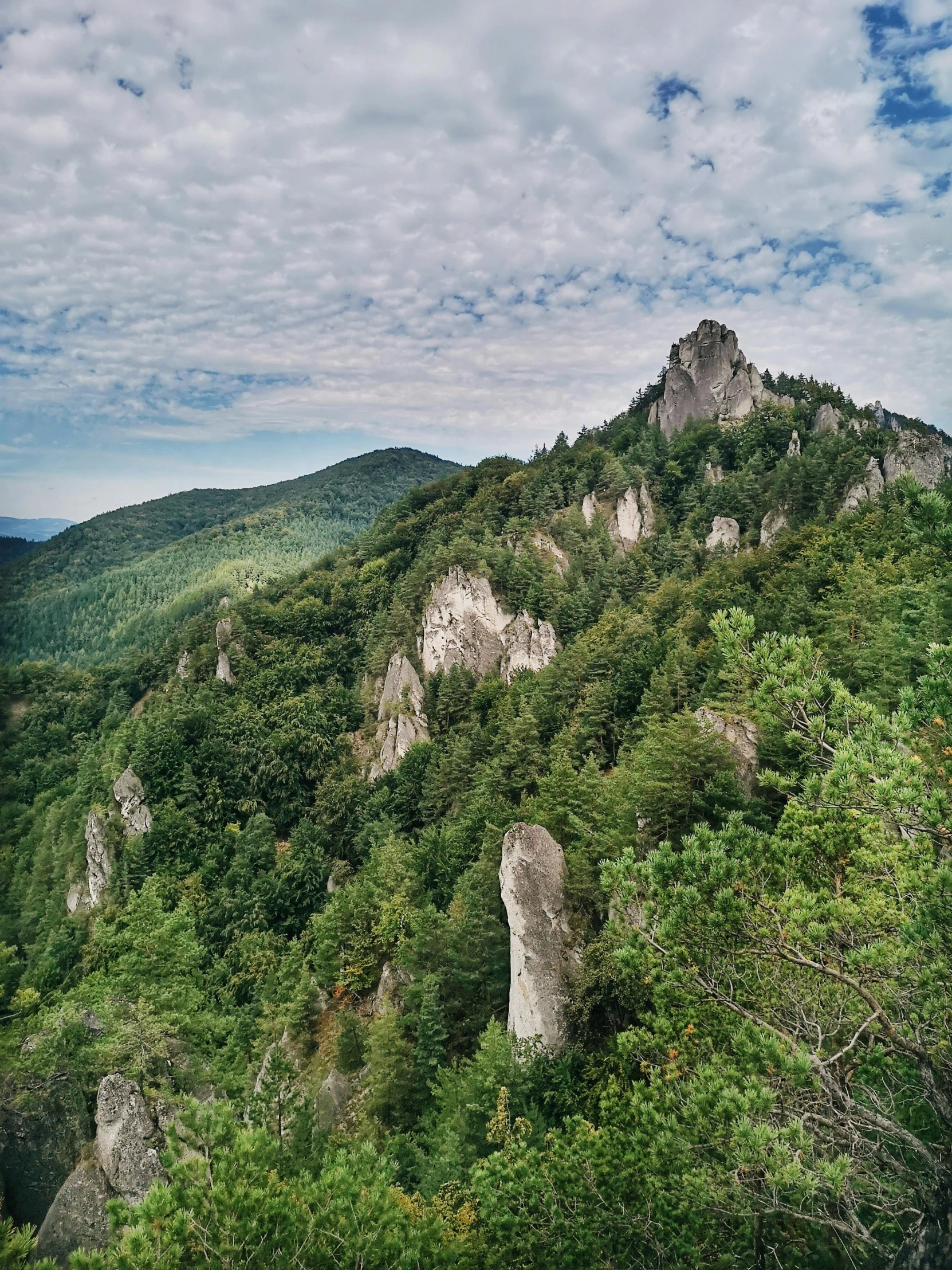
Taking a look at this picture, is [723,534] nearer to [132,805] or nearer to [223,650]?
[223,650]

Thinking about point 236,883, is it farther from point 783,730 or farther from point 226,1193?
point 783,730

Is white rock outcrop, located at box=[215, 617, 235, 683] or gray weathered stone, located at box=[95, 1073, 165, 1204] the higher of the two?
white rock outcrop, located at box=[215, 617, 235, 683]

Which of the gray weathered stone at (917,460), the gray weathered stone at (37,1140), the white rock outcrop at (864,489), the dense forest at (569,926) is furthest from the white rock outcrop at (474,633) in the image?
the gray weathered stone at (37,1140)

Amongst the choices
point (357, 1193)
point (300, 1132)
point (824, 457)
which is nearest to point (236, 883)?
point (300, 1132)

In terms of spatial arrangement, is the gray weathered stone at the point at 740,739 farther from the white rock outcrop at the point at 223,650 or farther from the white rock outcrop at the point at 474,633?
the white rock outcrop at the point at 223,650

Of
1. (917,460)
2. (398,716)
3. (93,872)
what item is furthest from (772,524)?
(93,872)

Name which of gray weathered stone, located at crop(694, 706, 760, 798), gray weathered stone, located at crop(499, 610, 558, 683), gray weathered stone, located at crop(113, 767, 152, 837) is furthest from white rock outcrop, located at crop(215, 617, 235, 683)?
gray weathered stone, located at crop(694, 706, 760, 798)

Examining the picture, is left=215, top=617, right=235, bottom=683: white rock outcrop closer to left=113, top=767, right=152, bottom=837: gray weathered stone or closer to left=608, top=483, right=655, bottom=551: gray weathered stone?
left=113, top=767, right=152, bottom=837: gray weathered stone
